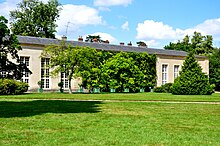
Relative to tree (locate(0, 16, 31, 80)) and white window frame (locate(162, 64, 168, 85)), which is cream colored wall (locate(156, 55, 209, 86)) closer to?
white window frame (locate(162, 64, 168, 85))

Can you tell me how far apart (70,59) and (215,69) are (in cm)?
2906

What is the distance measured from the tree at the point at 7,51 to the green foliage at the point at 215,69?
145 feet

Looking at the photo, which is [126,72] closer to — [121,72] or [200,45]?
[121,72]

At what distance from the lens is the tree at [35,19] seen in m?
55.6

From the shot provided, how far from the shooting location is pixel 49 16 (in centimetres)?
5778

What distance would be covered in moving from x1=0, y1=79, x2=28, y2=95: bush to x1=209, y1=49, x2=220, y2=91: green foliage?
32.2 meters

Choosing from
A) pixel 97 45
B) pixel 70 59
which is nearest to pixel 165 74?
pixel 97 45

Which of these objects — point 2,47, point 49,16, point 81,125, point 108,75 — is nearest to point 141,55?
point 108,75

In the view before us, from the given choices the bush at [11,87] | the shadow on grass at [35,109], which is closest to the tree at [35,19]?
the bush at [11,87]

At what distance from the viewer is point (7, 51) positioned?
1338 centimetres

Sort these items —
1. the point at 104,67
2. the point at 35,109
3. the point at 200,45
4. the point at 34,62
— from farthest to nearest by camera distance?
the point at 200,45 < the point at 104,67 < the point at 34,62 < the point at 35,109

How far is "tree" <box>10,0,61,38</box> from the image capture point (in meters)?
55.6

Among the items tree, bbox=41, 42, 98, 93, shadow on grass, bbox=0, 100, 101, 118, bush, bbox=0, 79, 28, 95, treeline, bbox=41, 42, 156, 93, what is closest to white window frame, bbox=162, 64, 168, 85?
treeline, bbox=41, 42, 156, 93

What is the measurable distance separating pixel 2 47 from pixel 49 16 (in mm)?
45742
